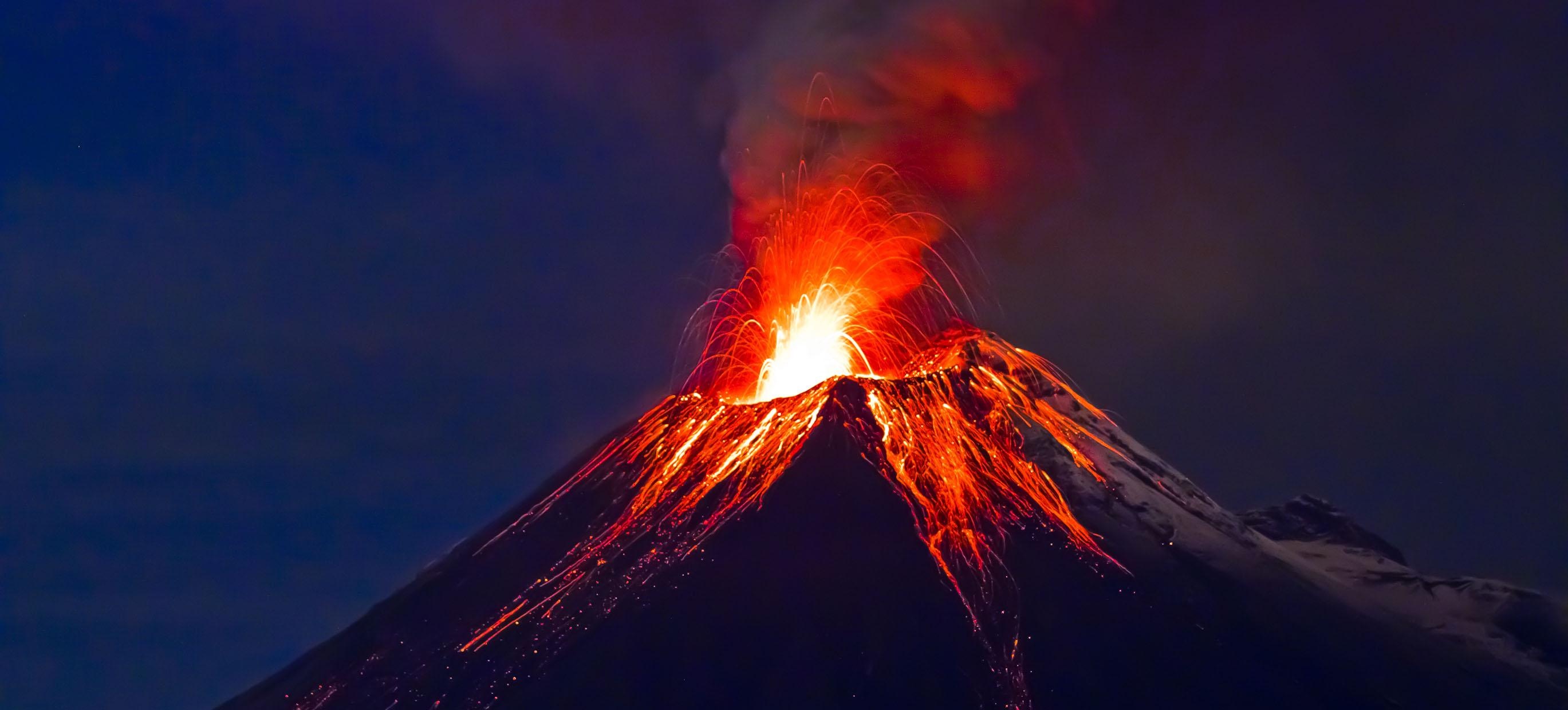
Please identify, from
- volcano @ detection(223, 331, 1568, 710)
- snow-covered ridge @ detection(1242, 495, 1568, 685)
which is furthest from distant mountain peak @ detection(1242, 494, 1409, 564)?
volcano @ detection(223, 331, 1568, 710)

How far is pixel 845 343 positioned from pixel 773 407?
2.15 m

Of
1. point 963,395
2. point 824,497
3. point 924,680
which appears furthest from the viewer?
point 963,395

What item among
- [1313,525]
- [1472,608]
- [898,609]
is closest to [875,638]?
[898,609]

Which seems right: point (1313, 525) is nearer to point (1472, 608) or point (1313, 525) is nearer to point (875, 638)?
point (1472, 608)

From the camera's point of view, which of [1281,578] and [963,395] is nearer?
[1281,578]

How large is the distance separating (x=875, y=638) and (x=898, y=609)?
0.84m

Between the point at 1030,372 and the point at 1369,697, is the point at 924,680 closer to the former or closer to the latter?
the point at 1369,697

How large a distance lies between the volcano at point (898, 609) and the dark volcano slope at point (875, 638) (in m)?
0.04

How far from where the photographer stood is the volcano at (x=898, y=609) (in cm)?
1962

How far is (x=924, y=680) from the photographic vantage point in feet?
62.5

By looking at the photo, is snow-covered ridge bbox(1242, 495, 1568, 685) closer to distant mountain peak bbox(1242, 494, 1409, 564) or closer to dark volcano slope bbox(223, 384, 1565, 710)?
dark volcano slope bbox(223, 384, 1565, 710)

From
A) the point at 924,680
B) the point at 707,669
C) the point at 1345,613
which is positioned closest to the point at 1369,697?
the point at 1345,613

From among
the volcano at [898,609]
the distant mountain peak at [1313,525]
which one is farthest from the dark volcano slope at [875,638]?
the distant mountain peak at [1313,525]

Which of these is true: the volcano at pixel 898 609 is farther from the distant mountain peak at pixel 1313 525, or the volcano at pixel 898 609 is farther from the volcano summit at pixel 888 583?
the distant mountain peak at pixel 1313 525
